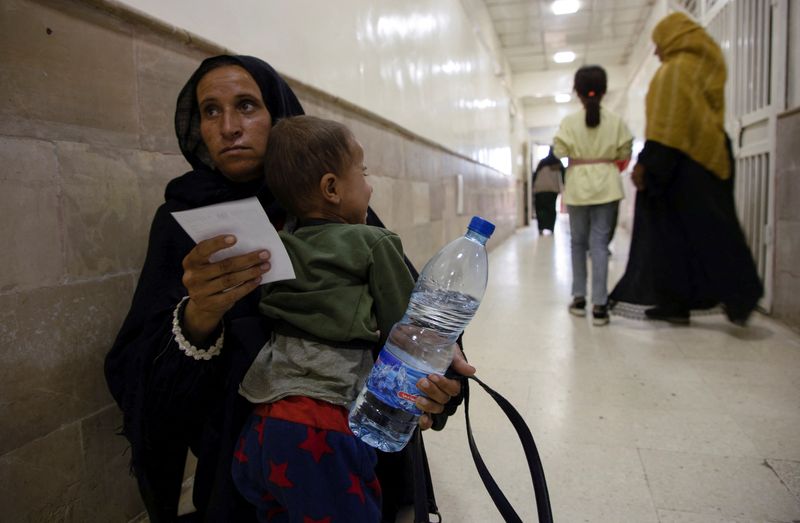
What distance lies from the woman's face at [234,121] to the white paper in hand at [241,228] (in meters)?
0.42

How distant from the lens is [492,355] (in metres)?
2.89

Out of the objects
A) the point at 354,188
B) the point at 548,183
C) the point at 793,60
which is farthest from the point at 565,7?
the point at 354,188

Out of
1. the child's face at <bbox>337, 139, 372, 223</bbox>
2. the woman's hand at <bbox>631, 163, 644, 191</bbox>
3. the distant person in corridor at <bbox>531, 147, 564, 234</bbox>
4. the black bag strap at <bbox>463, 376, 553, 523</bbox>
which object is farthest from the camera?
the distant person in corridor at <bbox>531, 147, 564, 234</bbox>

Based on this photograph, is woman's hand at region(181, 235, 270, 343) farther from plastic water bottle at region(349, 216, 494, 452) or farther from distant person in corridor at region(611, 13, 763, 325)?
distant person in corridor at region(611, 13, 763, 325)

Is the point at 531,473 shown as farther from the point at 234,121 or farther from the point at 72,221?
the point at 72,221

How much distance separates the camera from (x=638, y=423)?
201cm

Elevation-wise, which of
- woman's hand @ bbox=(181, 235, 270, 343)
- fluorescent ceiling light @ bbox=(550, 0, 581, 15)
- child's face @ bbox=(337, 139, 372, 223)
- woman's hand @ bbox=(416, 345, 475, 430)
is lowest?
woman's hand @ bbox=(416, 345, 475, 430)

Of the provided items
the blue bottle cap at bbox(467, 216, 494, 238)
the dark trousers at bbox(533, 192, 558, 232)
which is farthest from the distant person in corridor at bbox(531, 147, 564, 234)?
the blue bottle cap at bbox(467, 216, 494, 238)

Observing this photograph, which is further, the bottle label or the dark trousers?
the dark trousers

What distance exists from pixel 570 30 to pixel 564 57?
195 cm

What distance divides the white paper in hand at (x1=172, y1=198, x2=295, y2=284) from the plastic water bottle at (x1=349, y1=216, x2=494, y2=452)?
0.23 m

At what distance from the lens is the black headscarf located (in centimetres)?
117

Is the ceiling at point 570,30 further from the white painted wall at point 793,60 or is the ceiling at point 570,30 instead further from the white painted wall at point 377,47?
the white painted wall at point 793,60

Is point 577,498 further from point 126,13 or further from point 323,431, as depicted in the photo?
point 126,13
